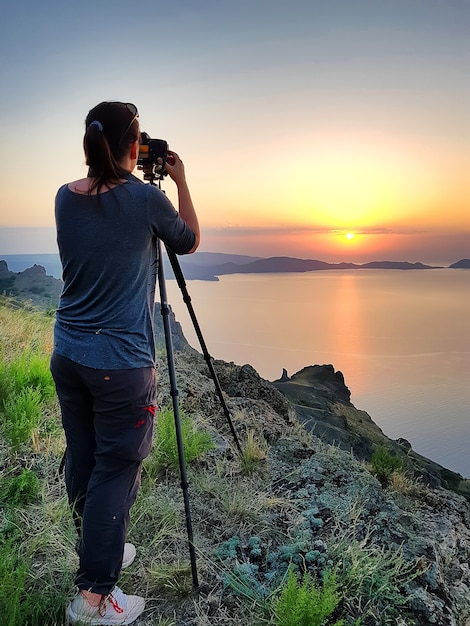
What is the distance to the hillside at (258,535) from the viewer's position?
311cm

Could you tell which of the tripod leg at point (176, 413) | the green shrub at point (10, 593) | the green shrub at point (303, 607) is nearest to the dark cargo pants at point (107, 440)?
the green shrub at point (10, 593)

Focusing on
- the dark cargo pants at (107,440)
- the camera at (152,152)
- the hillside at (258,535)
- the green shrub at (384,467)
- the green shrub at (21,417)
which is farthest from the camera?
the green shrub at (384,467)

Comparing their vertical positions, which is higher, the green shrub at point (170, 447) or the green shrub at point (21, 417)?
the green shrub at point (21, 417)

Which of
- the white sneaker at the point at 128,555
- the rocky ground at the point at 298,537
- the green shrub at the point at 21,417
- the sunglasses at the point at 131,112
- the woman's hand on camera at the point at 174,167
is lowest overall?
the rocky ground at the point at 298,537

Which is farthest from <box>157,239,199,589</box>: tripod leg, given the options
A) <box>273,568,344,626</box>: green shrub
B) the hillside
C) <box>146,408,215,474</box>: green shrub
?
<box>146,408,215,474</box>: green shrub

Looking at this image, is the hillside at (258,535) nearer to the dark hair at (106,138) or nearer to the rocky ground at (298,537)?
the rocky ground at (298,537)

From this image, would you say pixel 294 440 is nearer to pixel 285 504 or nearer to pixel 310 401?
pixel 285 504

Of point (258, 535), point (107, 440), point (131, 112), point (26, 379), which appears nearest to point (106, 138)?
point (131, 112)

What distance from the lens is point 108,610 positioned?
2811 mm

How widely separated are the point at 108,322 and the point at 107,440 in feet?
1.86

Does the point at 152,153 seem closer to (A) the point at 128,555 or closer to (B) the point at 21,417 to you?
(A) the point at 128,555

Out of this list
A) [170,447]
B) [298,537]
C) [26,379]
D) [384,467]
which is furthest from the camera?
[384,467]

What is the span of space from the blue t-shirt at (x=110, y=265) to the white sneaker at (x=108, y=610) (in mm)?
1236

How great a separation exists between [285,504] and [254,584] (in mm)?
901
